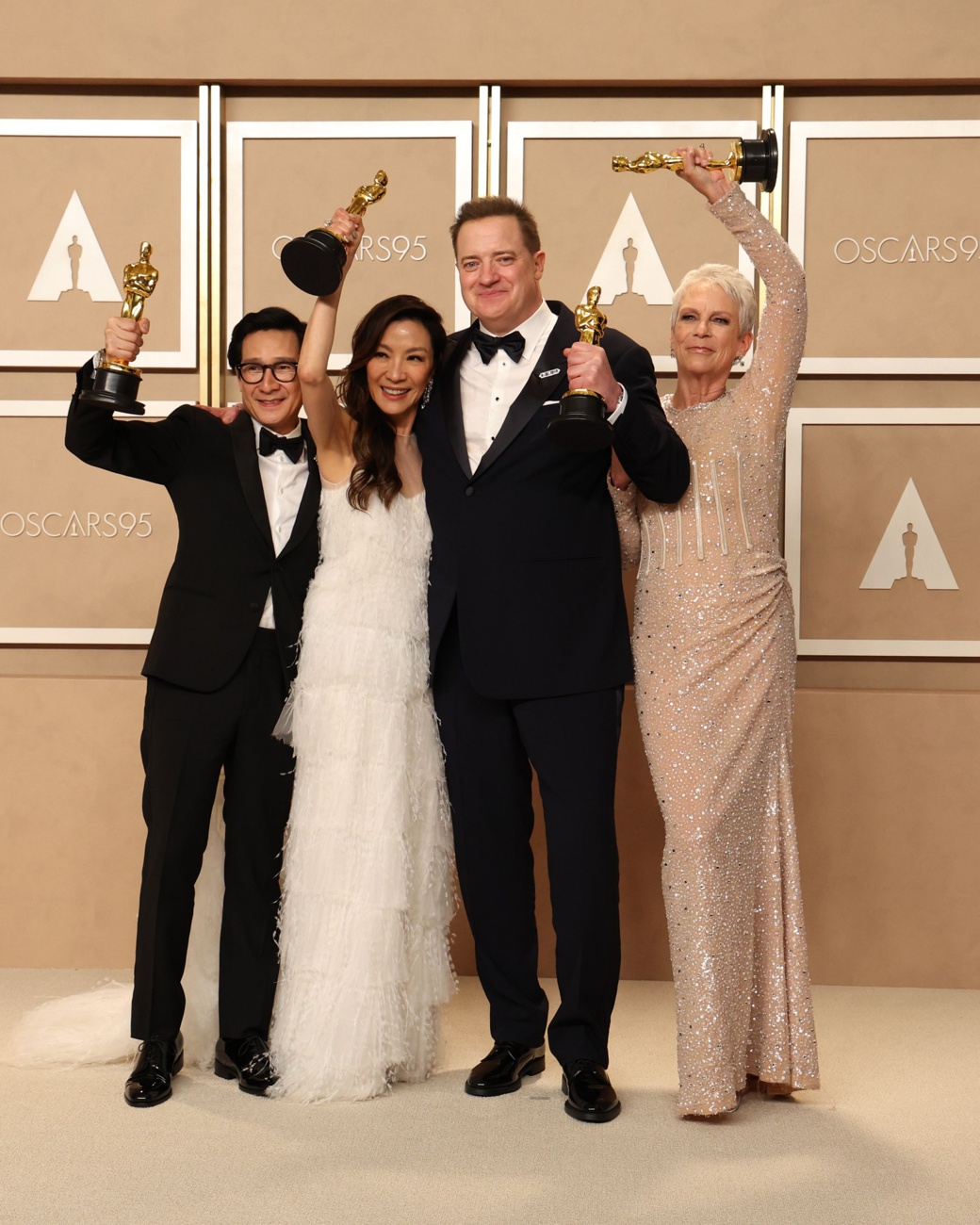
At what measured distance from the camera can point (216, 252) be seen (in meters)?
3.86

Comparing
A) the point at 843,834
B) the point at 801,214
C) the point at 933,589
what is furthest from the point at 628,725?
the point at 801,214

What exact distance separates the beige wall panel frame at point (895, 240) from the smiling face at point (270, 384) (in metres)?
1.76

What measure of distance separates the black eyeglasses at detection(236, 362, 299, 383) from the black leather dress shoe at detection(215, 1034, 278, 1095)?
154cm

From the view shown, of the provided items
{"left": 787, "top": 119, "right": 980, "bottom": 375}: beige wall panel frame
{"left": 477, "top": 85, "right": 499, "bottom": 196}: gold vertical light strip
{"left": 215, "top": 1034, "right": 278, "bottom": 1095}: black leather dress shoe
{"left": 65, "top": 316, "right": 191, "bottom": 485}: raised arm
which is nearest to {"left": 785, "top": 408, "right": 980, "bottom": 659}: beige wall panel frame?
{"left": 787, "top": 119, "right": 980, "bottom": 375}: beige wall panel frame

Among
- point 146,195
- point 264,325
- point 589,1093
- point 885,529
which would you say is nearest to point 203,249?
point 146,195

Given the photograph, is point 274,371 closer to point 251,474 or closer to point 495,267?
point 251,474

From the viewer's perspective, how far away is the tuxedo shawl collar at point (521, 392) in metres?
2.71

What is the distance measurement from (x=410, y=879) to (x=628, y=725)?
124cm

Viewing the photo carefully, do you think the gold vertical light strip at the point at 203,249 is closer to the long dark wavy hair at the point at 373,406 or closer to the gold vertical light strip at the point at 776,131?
the long dark wavy hair at the point at 373,406

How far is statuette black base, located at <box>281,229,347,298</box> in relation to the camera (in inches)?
100

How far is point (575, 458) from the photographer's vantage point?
272 cm

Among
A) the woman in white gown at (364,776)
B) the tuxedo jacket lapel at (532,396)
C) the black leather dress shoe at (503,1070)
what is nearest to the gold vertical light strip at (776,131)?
the tuxedo jacket lapel at (532,396)

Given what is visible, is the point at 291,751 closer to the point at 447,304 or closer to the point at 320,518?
the point at 320,518

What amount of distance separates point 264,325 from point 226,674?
823mm
